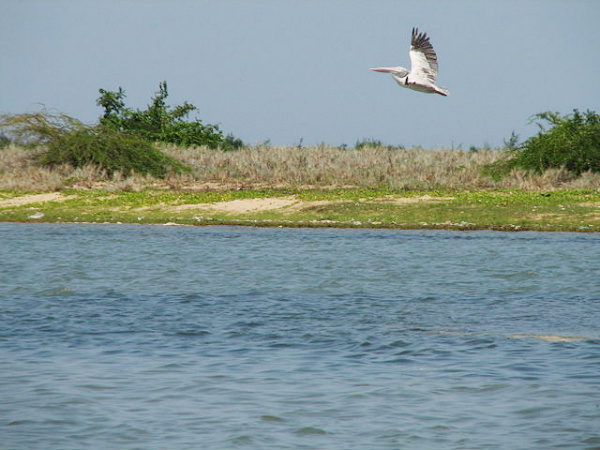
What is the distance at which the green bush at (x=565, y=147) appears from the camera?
112 ft

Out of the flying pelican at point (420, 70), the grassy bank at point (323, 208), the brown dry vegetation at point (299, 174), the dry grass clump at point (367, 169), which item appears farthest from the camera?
the dry grass clump at point (367, 169)

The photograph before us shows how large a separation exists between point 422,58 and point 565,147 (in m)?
20.1

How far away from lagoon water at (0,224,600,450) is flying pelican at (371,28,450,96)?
3.19m

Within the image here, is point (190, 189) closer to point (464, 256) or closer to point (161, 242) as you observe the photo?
point (161, 242)

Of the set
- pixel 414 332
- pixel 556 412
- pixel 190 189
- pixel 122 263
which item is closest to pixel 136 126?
pixel 190 189

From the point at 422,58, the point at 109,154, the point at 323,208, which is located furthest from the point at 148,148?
the point at 422,58

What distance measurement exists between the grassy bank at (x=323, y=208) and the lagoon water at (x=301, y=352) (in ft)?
18.4

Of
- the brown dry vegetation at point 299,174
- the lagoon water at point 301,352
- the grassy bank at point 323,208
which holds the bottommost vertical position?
the lagoon water at point 301,352

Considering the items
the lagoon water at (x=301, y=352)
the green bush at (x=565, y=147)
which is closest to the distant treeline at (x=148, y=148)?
the green bush at (x=565, y=147)

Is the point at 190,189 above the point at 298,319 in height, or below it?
above

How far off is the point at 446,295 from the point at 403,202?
43.7 ft

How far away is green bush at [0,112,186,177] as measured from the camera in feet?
120

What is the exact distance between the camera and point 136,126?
4953 centimetres

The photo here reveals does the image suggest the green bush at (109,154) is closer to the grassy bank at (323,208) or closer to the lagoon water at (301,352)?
the grassy bank at (323,208)
